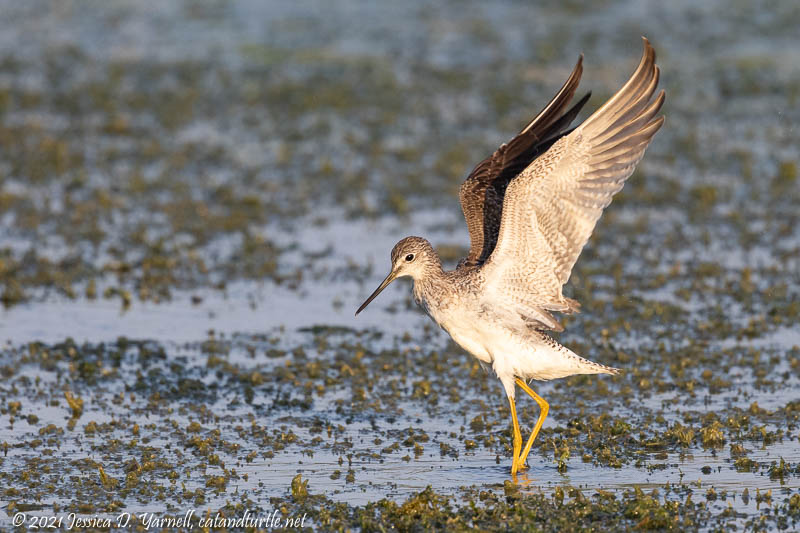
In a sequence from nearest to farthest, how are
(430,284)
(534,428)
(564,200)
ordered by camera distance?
1. (564,200)
2. (430,284)
3. (534,428)

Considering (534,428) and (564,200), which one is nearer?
(564,200)

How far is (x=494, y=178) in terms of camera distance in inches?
315

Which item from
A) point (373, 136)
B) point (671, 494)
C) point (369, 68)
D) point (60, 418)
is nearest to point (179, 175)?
point (373, 136)

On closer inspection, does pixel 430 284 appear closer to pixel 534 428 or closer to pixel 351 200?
pixel 534 428

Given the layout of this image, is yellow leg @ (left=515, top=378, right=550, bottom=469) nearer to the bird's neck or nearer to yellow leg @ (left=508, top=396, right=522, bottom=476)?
yellow leg @ (left=508, top=396, right=522, bottom=476)

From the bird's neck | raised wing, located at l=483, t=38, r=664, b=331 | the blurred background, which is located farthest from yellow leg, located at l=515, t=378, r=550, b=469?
the bird's neck

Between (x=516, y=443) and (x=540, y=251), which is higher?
(x=540, y=251)

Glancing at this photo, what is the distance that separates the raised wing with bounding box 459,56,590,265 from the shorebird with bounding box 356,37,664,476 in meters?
0.02

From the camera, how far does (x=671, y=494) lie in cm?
677

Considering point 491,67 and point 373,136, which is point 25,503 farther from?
point 491,67

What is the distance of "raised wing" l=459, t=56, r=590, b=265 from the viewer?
7.81 metres

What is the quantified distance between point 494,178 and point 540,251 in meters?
0.80

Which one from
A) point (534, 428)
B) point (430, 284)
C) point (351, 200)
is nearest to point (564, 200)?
point (430, 284)

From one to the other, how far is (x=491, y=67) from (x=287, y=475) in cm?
1227
